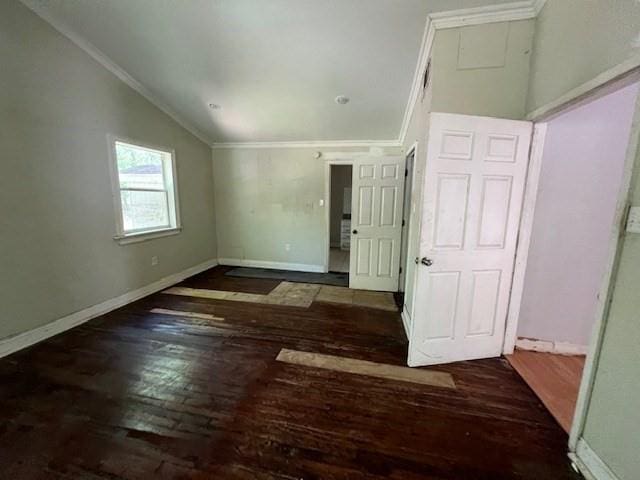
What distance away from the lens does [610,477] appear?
1.22 metres

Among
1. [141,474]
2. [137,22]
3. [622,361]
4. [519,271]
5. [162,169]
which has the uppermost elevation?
[137,22]

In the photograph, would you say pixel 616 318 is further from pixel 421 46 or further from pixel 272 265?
pixel 272 265

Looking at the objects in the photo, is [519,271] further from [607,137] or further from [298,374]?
[298,374]

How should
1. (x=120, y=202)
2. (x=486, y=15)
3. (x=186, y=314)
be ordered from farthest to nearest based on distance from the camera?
1. (x=120, y=202)
2. (x=186, y=314)
3. (x=486, y=15)

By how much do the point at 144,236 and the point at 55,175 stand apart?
1.20 m

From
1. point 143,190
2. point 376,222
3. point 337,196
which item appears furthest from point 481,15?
point 337,196

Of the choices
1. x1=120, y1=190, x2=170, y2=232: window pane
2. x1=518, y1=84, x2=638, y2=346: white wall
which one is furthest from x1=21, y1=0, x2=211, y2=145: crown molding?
x1=518, y1=84, x2=638, y2=346: white wall

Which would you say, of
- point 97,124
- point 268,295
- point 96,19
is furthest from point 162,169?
point 268,295

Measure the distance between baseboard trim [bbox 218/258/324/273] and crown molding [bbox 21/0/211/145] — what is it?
2.49m

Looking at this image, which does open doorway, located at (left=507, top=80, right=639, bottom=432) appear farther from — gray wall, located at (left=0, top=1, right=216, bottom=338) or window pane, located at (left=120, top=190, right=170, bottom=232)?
window pane, located at (left=120, top=190, right=170, bottom=232)

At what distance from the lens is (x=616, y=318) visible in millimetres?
1249

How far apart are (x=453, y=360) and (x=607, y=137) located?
2190 mm

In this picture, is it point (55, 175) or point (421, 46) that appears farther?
point (55, 175)

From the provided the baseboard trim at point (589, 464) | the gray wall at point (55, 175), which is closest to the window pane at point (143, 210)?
the gray wall at point (55, 175)
